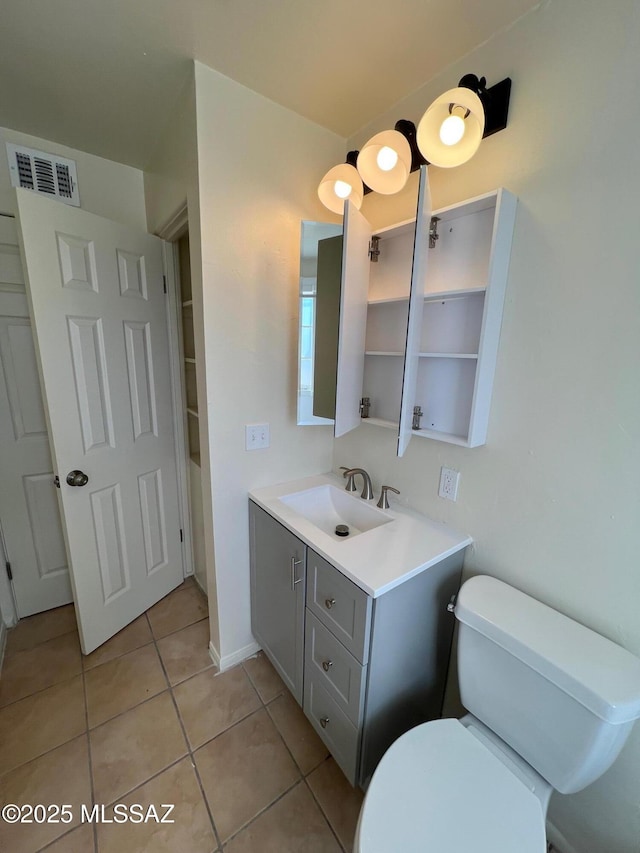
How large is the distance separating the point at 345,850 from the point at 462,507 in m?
1.12

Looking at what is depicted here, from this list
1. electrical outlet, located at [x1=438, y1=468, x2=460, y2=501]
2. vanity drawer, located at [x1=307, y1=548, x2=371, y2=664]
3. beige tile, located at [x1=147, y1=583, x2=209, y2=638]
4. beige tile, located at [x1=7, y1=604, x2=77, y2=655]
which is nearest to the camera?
vanity drawer, located at [x1=307, y1=548, x2=371, y2=664]

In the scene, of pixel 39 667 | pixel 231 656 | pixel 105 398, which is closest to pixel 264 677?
pixel 231 656

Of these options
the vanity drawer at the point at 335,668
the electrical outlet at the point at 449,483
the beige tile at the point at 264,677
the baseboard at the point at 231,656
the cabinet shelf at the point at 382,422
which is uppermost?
the cabinet shelf at the point at 382,422

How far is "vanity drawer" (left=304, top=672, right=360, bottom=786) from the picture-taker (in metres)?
1.08

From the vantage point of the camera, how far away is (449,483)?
126 cm

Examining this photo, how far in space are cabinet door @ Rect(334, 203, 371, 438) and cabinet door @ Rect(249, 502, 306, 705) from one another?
492 mm

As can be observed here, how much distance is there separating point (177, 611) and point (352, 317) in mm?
1905

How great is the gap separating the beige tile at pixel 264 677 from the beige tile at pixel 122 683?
1.27ft

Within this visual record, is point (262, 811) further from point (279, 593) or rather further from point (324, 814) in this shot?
point (279, 593)

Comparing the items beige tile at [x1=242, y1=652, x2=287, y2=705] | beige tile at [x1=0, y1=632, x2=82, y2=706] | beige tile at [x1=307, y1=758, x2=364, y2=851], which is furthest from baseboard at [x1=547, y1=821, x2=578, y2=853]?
beige tile at [x1=0, y1=632, x2=82, y2=706]

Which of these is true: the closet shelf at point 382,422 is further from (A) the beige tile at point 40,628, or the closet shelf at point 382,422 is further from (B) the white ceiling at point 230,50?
(A) the beige tile at point 40,628

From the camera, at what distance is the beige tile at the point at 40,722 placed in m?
1.27

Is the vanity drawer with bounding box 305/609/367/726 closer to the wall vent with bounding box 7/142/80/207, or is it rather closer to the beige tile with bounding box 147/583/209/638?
the beige tile with bounding box 147/583/209/638

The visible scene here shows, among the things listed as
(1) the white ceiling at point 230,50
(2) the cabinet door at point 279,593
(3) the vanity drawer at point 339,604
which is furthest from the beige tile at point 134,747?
(1) the white ceiling at point 230,50
